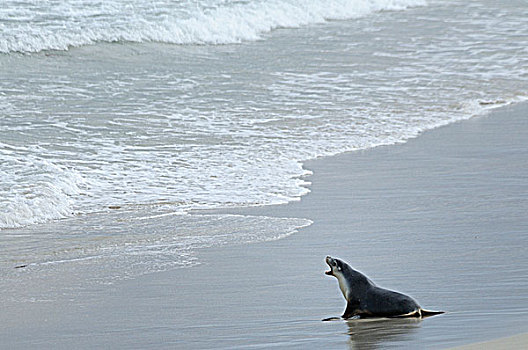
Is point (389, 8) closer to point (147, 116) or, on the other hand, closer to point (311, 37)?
point (311, 37)

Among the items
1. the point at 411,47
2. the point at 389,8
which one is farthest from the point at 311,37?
the point at 389,8

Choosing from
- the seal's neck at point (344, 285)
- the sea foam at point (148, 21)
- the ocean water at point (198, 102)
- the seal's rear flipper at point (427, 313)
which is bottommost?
the seal's rear flipper at point (427, 313)

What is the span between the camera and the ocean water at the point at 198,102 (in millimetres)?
5477

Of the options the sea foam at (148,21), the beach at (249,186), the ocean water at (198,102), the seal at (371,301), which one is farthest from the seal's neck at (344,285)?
the sea foam at (148,21)

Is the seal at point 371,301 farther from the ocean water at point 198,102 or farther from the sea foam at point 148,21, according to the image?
the sea foam at point 148,21

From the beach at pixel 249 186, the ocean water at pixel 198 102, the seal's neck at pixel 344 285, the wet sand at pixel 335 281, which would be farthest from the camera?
the ocean water at pixel 198 102

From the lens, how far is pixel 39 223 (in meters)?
5.52

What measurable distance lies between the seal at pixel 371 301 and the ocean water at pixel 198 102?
1303mm

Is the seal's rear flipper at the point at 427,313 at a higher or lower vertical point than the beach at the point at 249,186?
lower

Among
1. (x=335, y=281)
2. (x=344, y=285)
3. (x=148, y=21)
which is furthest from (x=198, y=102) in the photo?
(x=344, y=285)

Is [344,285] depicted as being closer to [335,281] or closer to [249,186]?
[335,281]

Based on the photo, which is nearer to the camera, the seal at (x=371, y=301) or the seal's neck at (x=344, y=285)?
the seal at (x=371, y=301)

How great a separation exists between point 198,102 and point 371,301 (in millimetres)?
6597

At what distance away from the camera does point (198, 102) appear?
9.77 metres
